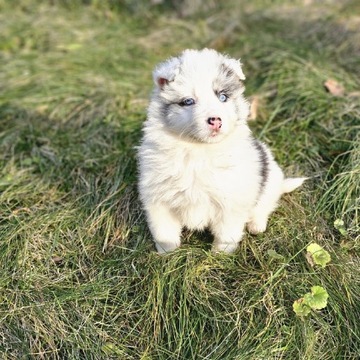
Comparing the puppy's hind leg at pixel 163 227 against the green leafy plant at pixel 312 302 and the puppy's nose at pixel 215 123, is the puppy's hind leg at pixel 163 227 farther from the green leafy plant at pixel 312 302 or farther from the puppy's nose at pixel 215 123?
the green leafy plant at pixel 312 302

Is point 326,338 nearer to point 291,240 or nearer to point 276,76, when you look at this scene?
Result: point 291,240

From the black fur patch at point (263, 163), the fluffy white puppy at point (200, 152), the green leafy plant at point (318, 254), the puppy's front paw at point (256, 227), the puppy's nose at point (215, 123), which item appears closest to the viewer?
the puppy's nose at point (215, 123)

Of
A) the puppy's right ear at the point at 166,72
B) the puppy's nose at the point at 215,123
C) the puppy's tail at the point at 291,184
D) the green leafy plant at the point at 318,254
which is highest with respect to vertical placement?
the puppy's right ear at the point at 166,72

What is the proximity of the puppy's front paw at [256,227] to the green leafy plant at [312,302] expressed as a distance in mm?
693

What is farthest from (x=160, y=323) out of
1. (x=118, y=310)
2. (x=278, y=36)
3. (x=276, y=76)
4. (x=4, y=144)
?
(x=278, y=36)

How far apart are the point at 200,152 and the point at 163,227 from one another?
59cm

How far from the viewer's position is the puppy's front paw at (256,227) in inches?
151

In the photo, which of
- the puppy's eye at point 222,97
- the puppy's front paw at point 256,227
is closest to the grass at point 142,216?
the puppy's front paw at point 256,227

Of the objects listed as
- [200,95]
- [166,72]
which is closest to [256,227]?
[200,95]

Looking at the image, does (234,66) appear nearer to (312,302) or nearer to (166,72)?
(166,72)

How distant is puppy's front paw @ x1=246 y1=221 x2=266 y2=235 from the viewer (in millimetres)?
3848

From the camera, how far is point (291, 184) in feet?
13.4

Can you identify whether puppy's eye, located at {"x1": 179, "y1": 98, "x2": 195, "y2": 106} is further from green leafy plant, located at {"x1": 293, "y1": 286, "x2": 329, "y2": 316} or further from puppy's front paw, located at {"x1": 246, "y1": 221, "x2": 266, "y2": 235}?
green leafy plant, located at {"x1": 293, "y1": 286, "x2": 329, "y2": 316}

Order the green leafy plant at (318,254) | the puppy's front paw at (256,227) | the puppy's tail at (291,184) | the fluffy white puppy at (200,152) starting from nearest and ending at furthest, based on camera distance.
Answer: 1. the fluffy white puppy at (200,152)
2. the green leafy plant at (318,254)
3. the puppy's front paw at (256,227)
4. the puppy's tail at (291,184)
